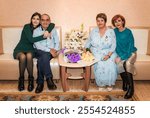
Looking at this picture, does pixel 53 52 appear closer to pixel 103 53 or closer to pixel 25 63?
pixel 25 63

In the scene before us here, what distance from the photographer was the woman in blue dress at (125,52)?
379 cm

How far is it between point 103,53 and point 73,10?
1066mm

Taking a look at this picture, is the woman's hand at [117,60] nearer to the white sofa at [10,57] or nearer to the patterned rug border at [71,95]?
the patterned rug border at [71,95]

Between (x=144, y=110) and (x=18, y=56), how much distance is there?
254 centimetres

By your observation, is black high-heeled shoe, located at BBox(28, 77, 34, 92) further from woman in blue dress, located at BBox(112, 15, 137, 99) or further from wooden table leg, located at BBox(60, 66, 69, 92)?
woman in blue dress, located at BBox(112, 15, 137, 99)

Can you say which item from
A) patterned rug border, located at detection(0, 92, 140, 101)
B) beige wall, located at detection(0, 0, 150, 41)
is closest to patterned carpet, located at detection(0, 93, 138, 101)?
patterned rug border, located at detection(0, 92, 140, 101)

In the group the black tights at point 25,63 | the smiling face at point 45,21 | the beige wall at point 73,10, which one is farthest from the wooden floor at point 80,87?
the beige wall at point 73,10

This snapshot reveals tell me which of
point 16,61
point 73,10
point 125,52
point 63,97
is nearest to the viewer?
point 63,97

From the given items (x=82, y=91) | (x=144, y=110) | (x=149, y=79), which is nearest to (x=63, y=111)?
(x=144, y=110)

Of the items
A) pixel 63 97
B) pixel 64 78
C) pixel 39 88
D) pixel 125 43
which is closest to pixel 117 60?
pixel 125 43

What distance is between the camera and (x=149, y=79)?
418 centimetres

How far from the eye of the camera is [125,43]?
395 centimetres

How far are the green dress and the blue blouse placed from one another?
961mm

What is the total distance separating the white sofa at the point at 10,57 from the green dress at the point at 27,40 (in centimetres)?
15
